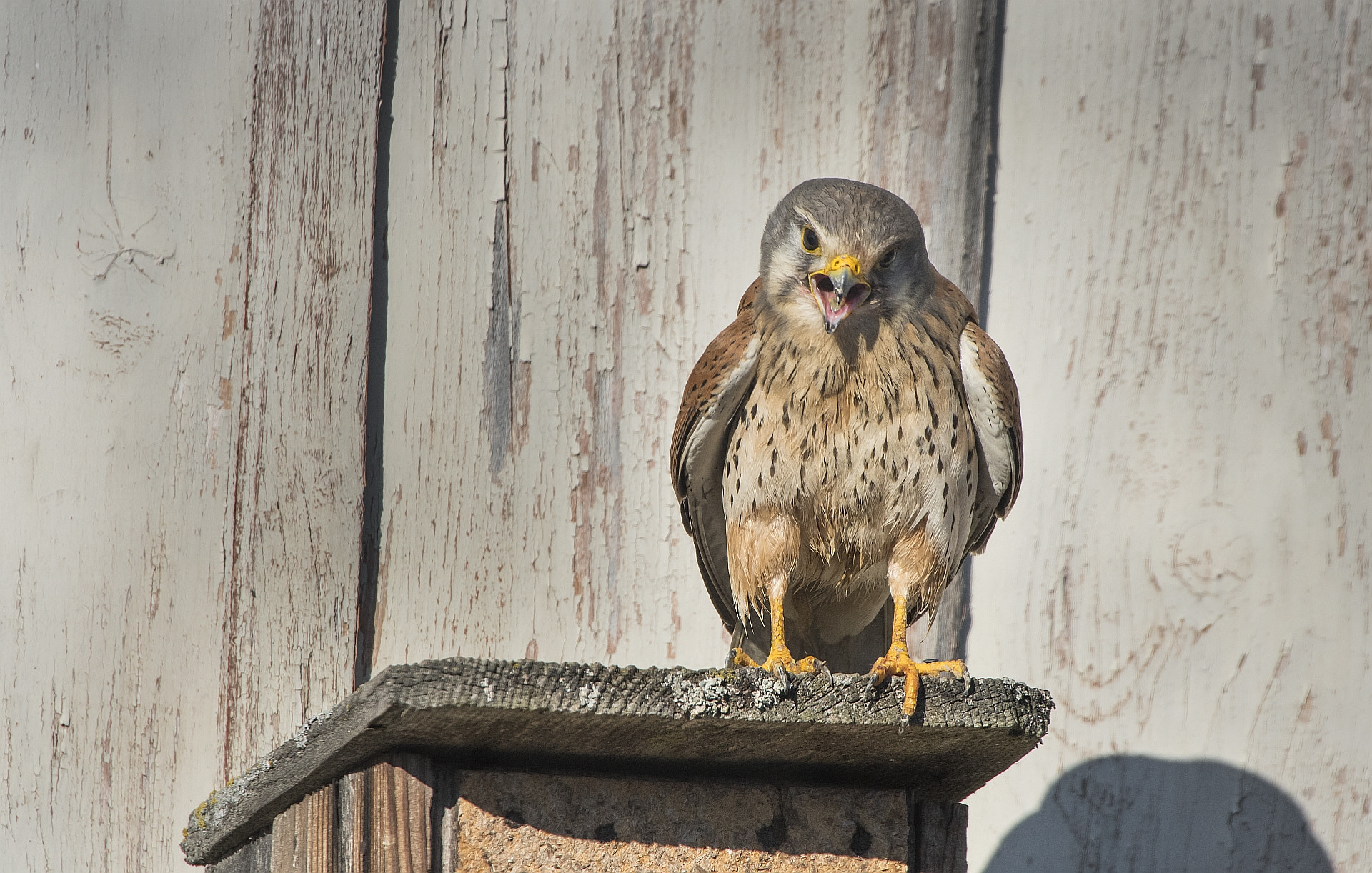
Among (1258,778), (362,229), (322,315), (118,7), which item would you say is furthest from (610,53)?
(1258,778)

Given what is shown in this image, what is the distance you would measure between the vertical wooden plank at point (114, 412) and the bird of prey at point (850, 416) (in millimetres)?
1235

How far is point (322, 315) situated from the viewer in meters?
3.04

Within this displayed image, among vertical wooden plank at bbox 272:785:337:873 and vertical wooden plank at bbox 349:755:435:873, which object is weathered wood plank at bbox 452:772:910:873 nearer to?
vertical wooden plank at bbox 349:755:435:873

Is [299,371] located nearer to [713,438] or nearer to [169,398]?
[169,398]

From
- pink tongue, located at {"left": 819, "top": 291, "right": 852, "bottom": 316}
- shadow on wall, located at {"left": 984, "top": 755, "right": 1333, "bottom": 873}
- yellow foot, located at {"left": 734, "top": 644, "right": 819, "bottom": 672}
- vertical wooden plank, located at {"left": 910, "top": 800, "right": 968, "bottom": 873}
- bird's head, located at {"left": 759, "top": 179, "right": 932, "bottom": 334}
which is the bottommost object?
shadow on wall, located at {"left": 984, "top": 755, "right": 1333, "bottom": 873}

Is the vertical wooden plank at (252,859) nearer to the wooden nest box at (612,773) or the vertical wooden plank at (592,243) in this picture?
the wooden nest box at (612,773)

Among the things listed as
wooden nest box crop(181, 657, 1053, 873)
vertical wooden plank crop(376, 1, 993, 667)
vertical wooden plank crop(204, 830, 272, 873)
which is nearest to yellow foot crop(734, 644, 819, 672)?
wooden nest box crop(181, 657, 1053, 873)

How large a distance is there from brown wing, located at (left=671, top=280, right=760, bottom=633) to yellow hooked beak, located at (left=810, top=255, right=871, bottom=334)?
0.23m

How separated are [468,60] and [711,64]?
2.07 feet

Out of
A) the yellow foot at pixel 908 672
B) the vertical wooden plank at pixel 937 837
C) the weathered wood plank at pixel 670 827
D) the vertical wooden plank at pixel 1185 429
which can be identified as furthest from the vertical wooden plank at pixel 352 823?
the vertical wooden plank at pixel 1185 429

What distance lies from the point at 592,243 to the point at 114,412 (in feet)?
4.10

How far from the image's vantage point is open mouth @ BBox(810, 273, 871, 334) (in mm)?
2518

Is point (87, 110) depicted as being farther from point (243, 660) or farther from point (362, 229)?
point (243, 660)

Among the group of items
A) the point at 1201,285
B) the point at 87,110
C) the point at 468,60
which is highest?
the point at 468,60
